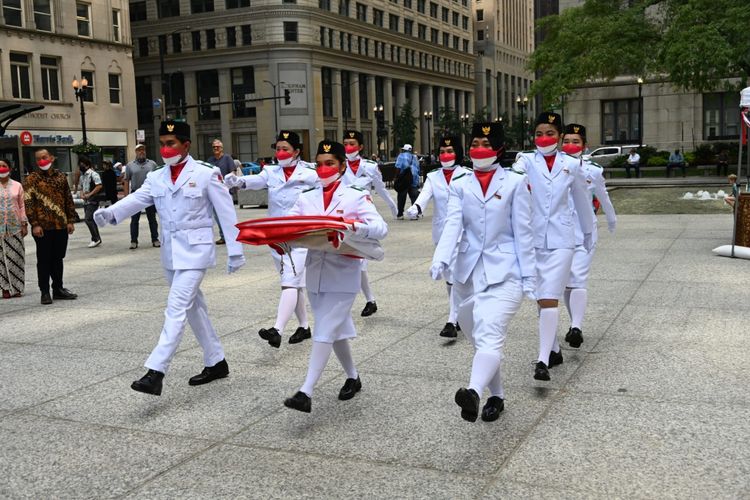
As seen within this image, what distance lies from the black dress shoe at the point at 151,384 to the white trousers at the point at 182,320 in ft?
0.18

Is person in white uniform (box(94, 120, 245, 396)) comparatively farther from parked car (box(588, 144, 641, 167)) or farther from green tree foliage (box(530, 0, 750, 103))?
parked car (box(588, 144, 641, 167))

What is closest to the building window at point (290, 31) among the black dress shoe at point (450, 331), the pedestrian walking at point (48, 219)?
the pedestrian walking at point (48, 219)

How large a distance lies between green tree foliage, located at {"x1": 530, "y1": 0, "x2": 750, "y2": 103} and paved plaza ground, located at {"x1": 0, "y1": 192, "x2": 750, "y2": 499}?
19.0 metres

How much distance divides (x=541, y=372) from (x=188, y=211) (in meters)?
2.98

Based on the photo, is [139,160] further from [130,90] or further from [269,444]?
[130,90]

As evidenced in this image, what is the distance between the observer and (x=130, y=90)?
56.3 metres

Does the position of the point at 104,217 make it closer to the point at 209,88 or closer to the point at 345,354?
the point at 345,354

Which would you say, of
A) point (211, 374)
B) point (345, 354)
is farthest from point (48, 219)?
point (345, 354)

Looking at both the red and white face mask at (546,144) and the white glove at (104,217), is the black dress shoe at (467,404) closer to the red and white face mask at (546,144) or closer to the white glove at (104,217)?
the red and white face mask at (546,144)

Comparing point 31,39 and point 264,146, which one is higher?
point 31,39

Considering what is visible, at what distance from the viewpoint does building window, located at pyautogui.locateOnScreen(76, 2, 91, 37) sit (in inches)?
2060

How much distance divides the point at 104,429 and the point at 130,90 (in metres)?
54.6

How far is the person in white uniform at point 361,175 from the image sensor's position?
912 centimetres

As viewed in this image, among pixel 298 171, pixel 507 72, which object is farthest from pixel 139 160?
pixel 507 72
